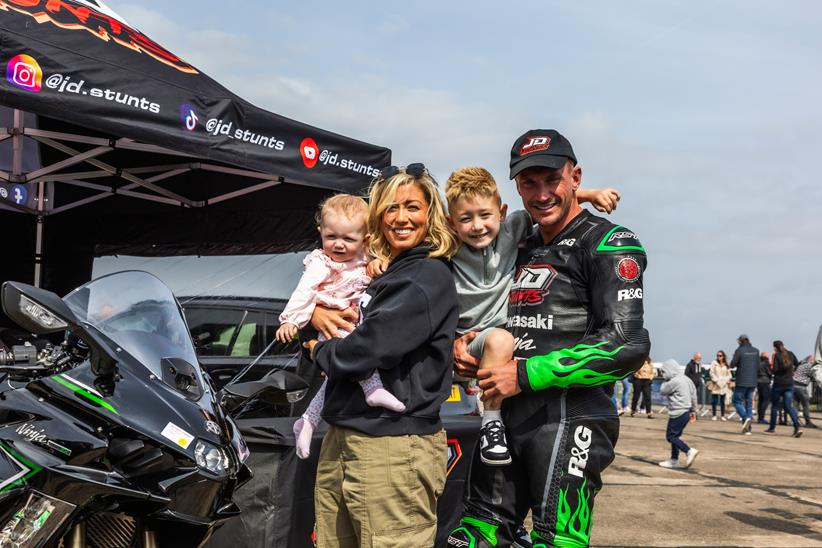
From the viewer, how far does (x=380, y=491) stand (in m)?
2.24

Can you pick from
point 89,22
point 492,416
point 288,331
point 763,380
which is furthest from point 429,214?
point 763,380

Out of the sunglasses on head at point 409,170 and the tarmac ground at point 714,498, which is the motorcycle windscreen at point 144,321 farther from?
the tarmac ground at point 714,498

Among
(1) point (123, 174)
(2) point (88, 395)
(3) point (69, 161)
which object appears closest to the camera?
(2) point (88, 395)

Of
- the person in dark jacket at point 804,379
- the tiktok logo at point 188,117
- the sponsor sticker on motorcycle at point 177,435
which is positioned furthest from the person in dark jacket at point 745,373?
the sponsor sticker on motorcycle at point 177,435

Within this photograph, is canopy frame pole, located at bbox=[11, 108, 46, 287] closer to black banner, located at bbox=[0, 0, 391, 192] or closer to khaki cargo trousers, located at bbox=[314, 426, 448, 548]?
black banner, located at bbox=[0, 0, 391, 192]

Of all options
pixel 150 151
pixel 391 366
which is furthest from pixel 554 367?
pixel 150 151

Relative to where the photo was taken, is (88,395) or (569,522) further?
(569,522)

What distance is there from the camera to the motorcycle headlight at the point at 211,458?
2.18 metres

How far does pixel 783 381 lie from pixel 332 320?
14484 millimetres

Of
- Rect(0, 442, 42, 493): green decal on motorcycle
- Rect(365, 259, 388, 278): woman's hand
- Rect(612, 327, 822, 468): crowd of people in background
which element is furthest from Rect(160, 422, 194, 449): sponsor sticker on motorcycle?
Rect(612, 327, 822, 468): crowd of people in background

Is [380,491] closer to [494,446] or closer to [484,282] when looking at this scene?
[494,446]

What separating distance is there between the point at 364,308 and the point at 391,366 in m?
0.27

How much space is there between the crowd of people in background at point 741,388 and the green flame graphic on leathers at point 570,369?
5.57 metres

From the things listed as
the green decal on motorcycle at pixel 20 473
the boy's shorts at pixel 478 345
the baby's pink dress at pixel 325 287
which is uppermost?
the baby's pink dress at pixel 325 287
